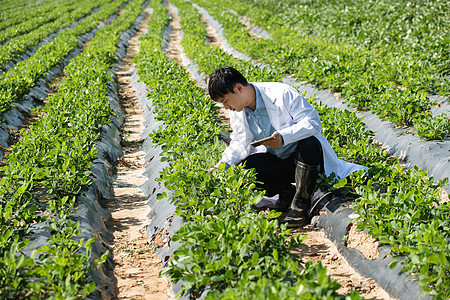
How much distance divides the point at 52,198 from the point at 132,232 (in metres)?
0.77

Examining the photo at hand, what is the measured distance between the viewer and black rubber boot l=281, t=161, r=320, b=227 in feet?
12.6

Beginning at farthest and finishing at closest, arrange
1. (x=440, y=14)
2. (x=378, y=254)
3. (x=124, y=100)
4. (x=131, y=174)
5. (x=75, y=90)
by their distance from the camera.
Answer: (x=440, y=14) < (x=124, y=100) < (x=75, y=90) < (x=131, y=174) < (x=378, y=254)

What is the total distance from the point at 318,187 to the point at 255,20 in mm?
14138

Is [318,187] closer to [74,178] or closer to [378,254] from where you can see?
[378,254]

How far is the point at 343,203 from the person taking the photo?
12.7ft

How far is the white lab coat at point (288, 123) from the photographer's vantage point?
368cm

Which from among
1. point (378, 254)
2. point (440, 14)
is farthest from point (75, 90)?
point (440, 14)

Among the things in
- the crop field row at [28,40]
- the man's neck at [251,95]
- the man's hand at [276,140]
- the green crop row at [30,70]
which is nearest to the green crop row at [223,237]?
the man's hand at [276,140]

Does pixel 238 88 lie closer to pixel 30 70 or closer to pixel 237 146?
pixel 237 146

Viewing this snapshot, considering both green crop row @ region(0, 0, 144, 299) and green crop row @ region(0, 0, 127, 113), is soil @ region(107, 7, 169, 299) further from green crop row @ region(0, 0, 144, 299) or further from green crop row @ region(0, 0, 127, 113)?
green crop row @ region(0, 0, 127, 113)

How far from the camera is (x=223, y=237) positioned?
9.33 ft

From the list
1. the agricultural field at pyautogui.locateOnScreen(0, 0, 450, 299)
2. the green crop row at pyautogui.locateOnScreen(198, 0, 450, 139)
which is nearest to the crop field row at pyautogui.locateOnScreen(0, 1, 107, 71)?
the agricultural field at pyautogui.locateOnScreen(0, 0, 450, 299)

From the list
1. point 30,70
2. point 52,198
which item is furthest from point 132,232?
point 30,70

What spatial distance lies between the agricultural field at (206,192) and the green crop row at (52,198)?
0.02 metres
